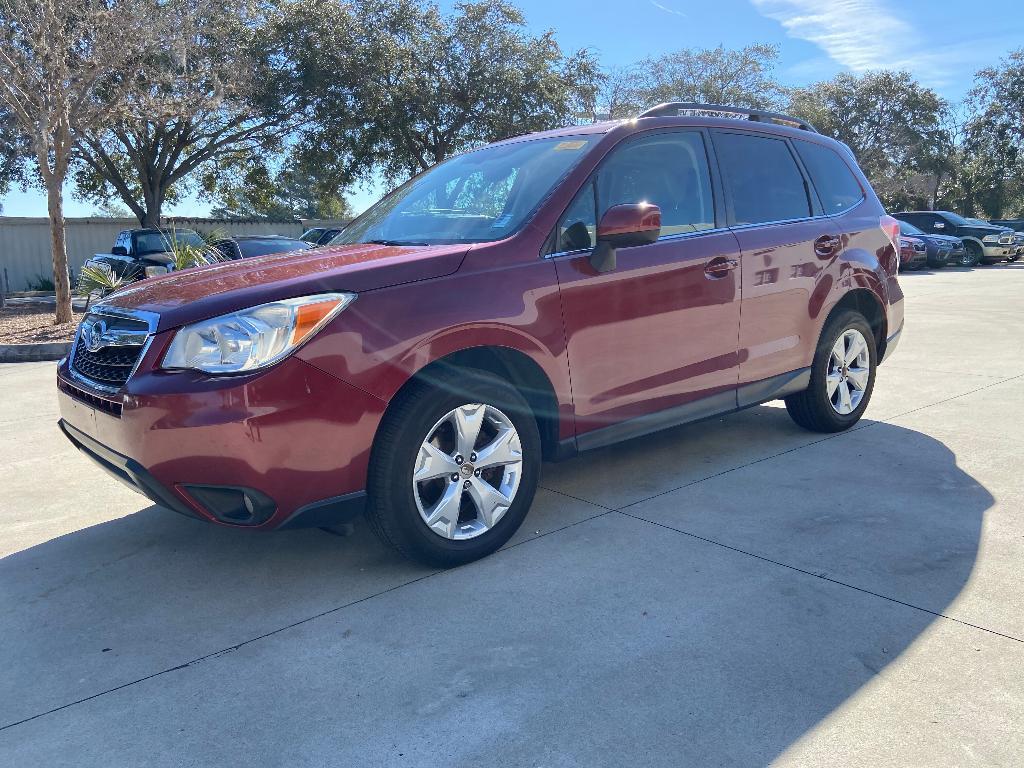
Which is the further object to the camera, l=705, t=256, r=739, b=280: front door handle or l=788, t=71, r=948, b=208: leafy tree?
l=788, t=71, r=948, b=208: leafy tree

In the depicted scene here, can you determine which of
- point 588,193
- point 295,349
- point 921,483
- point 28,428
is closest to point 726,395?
point 921,483

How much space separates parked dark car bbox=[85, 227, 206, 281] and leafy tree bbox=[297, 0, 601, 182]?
21.4 feet

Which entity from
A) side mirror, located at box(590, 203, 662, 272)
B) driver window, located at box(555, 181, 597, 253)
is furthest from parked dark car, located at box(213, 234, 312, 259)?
side mirror, located at box(590, 203, 662, 272)

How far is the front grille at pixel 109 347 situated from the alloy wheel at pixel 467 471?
3.84 feet

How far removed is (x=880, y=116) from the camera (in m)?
37.8

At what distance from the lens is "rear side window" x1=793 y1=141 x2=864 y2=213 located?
5219mm

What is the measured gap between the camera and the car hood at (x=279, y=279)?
3.11 metres

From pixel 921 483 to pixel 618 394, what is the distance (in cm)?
176

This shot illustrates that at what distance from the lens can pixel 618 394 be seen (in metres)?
4.00

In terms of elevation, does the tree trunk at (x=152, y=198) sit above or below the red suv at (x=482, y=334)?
above

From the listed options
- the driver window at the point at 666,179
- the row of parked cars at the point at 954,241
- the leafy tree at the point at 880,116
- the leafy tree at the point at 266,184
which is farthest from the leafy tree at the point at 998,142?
the driver window at the point at 666,179

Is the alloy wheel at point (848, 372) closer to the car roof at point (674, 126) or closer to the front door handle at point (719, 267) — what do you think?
the front door handle at point (719, 267)

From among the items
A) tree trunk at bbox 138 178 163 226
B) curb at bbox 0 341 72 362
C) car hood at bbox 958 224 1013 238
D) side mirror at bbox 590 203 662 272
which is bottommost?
curb at bbox 0 341 72 362

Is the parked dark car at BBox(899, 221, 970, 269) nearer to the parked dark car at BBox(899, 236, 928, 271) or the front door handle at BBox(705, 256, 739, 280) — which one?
the parked dark car at BBox(899, 236, 928, 271)
